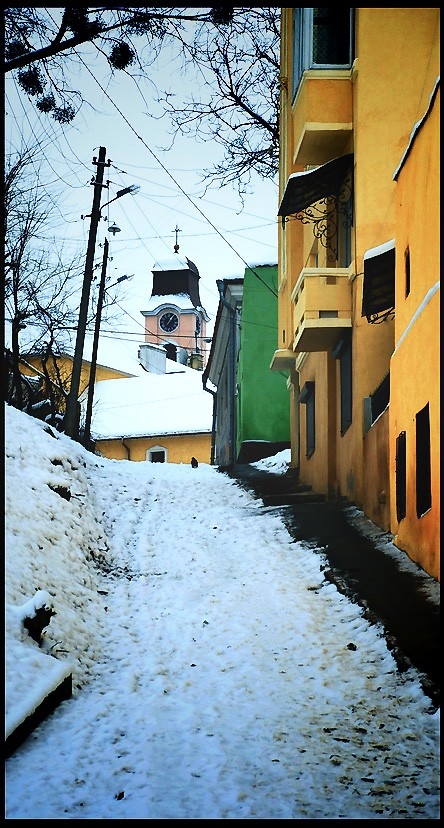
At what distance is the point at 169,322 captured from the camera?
86.5 metres

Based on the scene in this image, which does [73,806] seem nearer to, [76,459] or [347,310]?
[347,310]

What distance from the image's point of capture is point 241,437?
27500mm

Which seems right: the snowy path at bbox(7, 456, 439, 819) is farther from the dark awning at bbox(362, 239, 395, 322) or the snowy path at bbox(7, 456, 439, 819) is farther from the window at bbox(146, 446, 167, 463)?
the window at bbox(146, 446, 167, 463)

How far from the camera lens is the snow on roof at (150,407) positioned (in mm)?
49406

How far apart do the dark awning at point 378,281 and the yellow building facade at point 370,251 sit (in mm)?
20

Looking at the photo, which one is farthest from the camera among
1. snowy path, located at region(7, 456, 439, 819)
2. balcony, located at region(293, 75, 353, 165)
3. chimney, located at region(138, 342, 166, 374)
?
chimney, located at region(138, 342, 166, 374)

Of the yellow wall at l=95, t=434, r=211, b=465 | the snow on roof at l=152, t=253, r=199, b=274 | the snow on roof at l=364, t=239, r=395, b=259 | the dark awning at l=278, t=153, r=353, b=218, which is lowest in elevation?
the yellow wall at l=95, t=434, r=211, b=465

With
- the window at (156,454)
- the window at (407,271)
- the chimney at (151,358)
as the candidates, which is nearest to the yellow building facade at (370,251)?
the window at (407,271)

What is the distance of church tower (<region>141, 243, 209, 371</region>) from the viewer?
266 ft

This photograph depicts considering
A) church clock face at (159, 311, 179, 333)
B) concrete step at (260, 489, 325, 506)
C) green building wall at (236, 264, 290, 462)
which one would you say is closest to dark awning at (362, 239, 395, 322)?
concrete step at (260, 489, 325, 506)

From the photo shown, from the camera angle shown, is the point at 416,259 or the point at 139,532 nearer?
the point at 416,259

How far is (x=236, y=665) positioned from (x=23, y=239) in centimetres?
1593

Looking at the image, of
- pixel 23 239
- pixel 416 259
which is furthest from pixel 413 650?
pixel 23 239

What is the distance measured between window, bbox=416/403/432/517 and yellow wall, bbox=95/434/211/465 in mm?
39634
